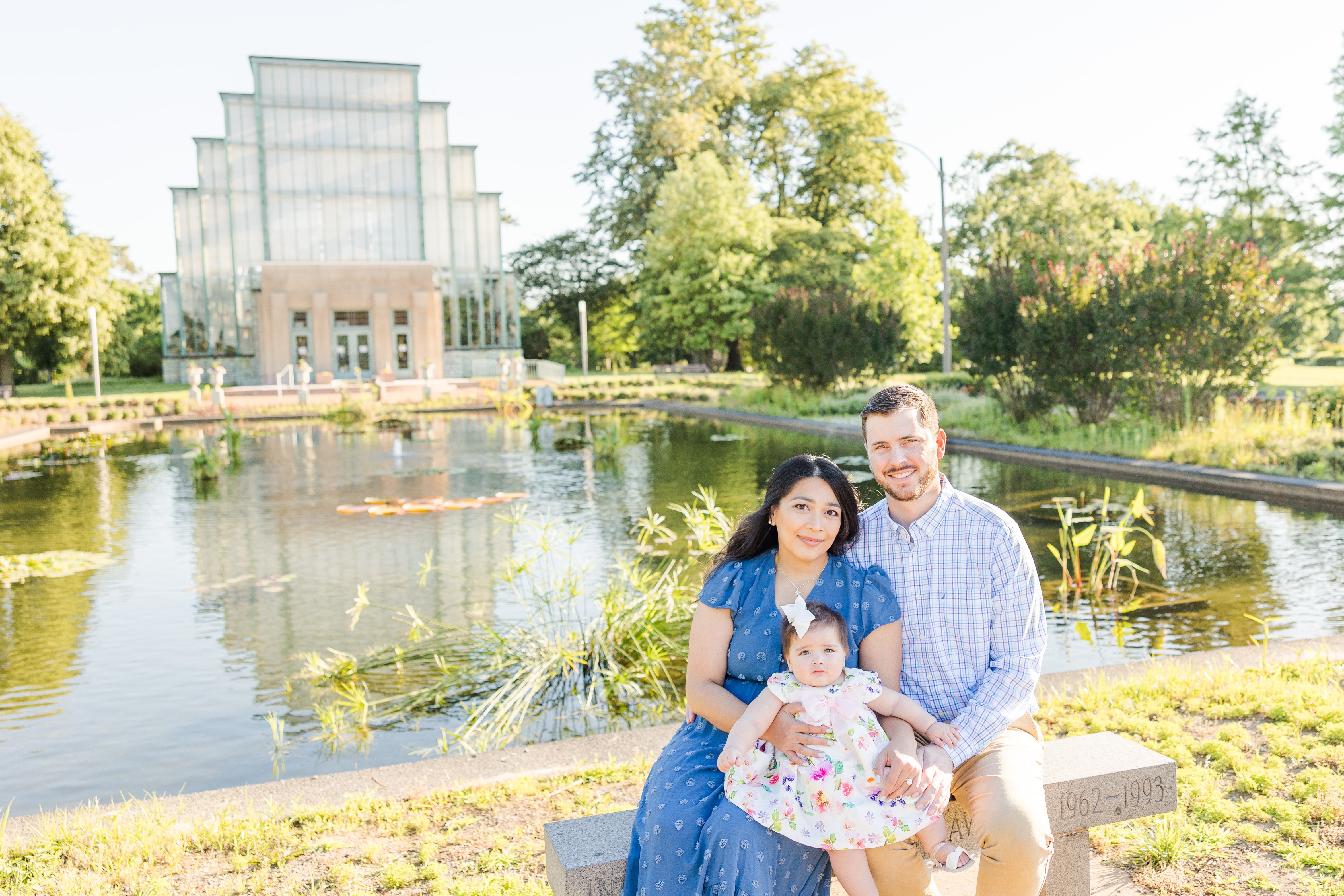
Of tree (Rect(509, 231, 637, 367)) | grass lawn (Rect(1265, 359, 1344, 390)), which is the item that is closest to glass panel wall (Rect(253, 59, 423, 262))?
tree (Rect(509, 231, 637, 367))

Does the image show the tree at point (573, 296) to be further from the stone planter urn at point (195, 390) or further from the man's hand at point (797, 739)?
the man's hand at point (797, 739)

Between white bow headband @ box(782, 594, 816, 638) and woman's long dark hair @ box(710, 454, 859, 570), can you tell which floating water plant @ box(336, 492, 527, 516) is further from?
white bow headband @ box(782, 594, 816, 638)

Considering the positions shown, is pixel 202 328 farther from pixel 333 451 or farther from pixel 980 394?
pixel 980 394

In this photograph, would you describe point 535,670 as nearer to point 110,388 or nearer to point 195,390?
point 195,390

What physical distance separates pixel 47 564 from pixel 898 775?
912cm

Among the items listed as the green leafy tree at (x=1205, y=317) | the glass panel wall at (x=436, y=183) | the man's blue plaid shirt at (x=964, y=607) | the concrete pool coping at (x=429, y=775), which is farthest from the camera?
the glass panel wall at (x=436, y=183)

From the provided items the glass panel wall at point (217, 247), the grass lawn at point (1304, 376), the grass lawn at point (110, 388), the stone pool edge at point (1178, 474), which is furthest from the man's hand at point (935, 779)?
the glass panel wall at point (217, 247)

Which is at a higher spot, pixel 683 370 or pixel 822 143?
pixel 822 143

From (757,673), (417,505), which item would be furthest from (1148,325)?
(757,673)

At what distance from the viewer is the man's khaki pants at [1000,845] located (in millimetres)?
2613

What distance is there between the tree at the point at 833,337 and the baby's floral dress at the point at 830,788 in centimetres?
2112

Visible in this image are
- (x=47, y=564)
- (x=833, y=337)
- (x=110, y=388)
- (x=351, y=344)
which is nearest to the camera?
(x=47, y=564)

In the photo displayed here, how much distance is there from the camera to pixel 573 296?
52094mm

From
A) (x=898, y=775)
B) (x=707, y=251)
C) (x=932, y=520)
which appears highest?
(x=707, y=251)
